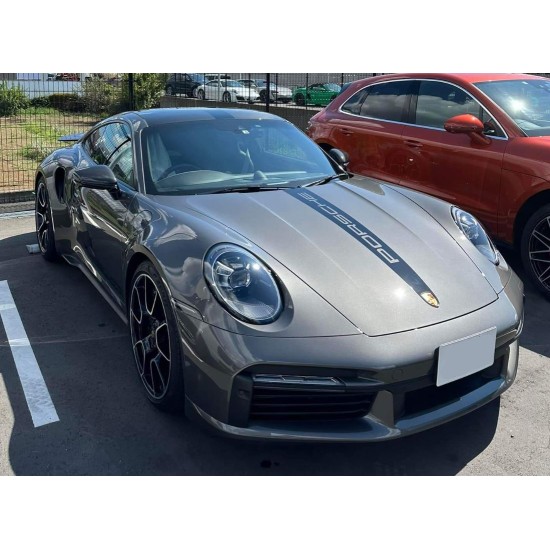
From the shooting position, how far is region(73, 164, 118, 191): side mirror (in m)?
3.36

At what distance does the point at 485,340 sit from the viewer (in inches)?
98.8

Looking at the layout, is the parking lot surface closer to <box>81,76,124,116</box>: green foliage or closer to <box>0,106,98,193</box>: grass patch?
<box>0,106,98,193</box>: grass patch

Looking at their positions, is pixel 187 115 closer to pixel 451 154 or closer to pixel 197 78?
pixel 451 154

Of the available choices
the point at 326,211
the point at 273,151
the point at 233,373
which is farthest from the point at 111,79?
the point at 233,373

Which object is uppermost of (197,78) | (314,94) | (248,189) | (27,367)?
(197,78)

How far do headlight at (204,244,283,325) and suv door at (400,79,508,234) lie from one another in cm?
279

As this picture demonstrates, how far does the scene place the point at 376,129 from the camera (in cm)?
570

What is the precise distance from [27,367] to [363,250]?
205cm

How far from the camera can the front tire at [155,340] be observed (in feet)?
8.75

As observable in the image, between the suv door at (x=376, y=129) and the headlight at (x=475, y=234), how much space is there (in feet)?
7.35

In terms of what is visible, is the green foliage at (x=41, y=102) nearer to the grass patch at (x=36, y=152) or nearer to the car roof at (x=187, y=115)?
the grass patch at (x=36, y=152)

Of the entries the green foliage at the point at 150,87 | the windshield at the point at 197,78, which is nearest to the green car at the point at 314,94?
the green foliage at the point at 150,87

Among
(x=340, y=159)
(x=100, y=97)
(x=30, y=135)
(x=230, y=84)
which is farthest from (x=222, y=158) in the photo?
(x=230, y=84)

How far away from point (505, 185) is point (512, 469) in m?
2.63
